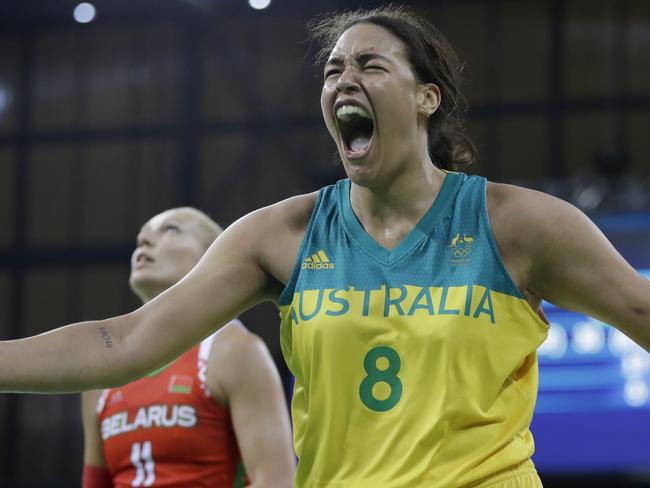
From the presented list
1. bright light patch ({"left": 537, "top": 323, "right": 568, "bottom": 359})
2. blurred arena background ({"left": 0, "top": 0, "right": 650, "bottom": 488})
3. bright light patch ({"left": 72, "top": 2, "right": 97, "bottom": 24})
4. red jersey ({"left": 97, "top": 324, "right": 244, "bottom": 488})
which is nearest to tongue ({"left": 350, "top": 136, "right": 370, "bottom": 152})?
red jersey ({"left": 97, "top": 324, "right": 244, "bottom": 488})

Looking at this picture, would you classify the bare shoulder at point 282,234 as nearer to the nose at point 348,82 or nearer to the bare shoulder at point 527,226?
the nose at point 348,82

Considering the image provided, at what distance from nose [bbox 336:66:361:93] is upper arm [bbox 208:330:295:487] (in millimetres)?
1445

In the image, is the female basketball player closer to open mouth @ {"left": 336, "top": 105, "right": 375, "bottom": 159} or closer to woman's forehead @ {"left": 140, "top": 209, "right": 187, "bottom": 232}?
woman's forehead @ {"left": 140, "top": 209, "right": 187, "bottom": 232}

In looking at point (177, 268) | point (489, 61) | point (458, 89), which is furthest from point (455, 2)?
point (458, 89)

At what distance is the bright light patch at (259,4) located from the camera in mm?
12172

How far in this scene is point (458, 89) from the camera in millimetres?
2361

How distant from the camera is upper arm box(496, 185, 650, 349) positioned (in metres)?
1.97

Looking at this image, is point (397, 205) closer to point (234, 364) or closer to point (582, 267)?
point (582, 267)

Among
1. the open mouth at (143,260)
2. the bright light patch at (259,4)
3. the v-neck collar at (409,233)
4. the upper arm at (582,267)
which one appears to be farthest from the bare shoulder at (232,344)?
the bright light patch at (259,4)

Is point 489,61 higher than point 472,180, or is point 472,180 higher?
point 489,61

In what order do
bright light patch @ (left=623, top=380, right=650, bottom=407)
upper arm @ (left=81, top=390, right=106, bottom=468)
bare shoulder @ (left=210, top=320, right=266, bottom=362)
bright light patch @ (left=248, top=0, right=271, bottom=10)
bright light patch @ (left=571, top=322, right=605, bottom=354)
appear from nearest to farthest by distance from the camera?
bare shoulder @ (left=210, top=320, right=266, bottom=362) < upper arm @ (left=81, top=390, right=106, bottom=468) < bright light patch @ (left=623, top=380, right=650, bottom=407) < bright light patch @ (left=571, top=322, right=605, bottom=354) < bright light patch @ (left=248, top=0, right=271, bottom=10)

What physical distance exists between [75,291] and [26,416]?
1477mm

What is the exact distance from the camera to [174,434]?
3.38 metres

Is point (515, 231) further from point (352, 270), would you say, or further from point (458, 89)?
point (458, 89)
